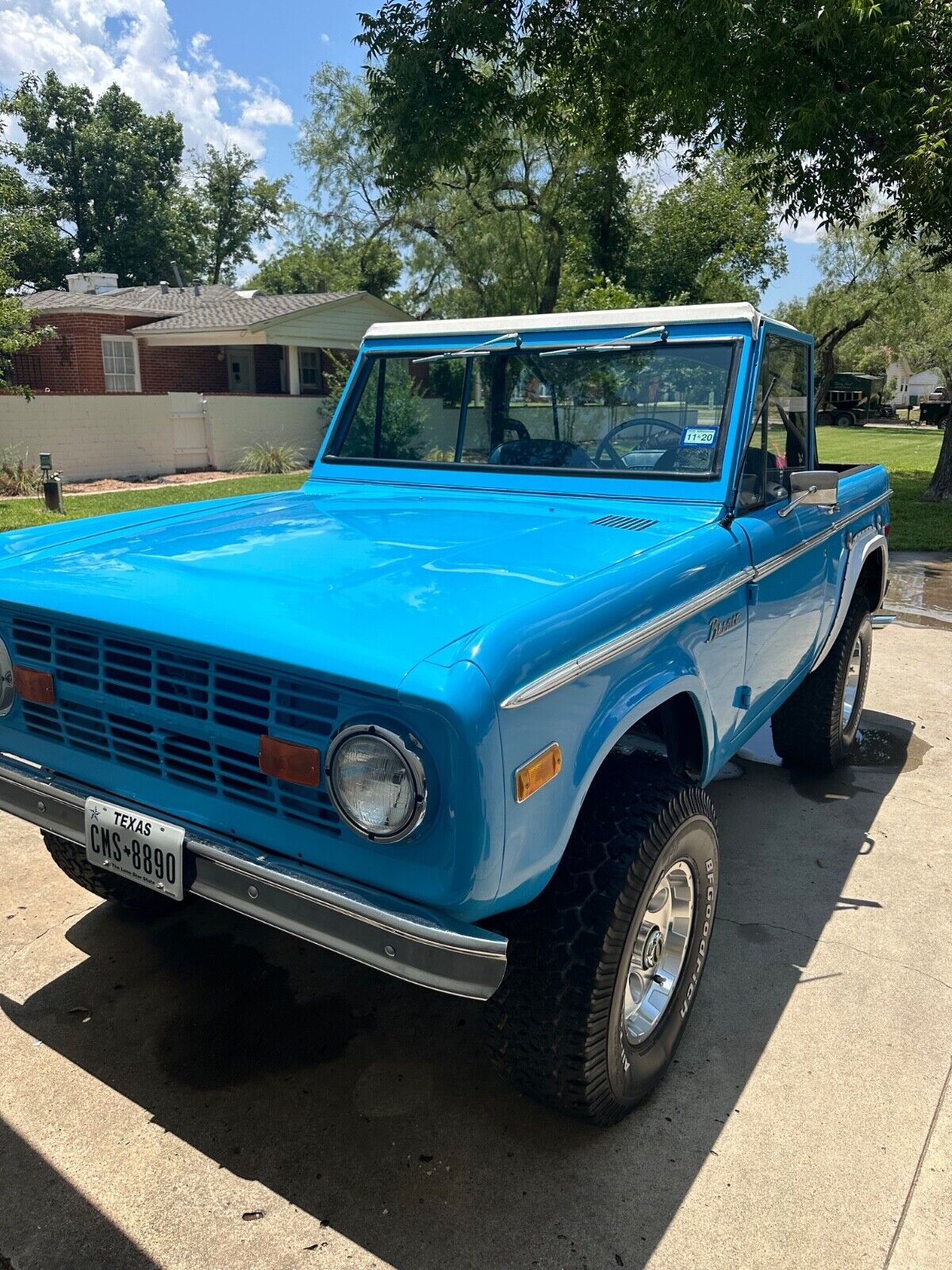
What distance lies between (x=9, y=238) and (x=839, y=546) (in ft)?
39.3

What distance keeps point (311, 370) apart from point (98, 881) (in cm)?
2302

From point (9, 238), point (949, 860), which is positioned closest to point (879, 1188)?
point (949, 860)

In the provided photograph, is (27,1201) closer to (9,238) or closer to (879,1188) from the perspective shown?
(879,1188)

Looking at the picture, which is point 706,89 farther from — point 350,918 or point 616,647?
point 350,918

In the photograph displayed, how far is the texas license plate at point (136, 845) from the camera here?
2268 millimetres

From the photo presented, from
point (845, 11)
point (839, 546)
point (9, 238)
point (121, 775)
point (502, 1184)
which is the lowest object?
point (502, 1184)

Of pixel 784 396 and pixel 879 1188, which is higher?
pixel 784 396

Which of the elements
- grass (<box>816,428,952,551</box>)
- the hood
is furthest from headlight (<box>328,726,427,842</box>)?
grass (<box>816,428,952,551</box>)

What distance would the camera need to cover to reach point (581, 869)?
235 centimetres

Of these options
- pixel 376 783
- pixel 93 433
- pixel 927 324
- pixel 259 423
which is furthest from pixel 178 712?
pixel 927 324

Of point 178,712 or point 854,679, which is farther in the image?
point 854,679

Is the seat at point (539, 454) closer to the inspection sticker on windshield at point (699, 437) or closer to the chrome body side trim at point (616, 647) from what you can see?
the inspection sticker on windshield at point (699, 437)

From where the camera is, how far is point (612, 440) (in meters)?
3.57

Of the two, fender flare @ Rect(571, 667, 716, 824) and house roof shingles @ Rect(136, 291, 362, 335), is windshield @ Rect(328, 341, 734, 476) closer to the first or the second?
fender flare @ Rect(571, 667, 716, 824)
